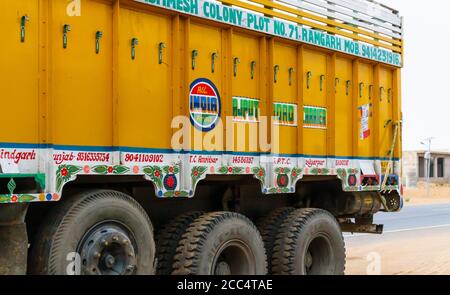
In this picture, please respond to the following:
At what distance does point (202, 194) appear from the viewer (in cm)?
718

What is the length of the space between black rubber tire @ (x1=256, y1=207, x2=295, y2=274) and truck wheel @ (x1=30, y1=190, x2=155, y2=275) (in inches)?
79.5

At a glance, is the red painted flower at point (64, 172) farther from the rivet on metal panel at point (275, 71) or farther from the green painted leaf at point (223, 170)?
the rivet on metal panel at point (275, 71)

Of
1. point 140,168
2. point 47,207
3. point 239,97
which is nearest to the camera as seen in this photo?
point 47,207

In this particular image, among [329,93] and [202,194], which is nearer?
[202,194]

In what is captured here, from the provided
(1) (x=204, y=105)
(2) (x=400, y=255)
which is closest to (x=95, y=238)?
(1) (x=204, y=105)

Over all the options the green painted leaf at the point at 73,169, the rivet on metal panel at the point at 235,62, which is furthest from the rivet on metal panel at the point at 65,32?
the rivet on metal panel at the point at 235,62

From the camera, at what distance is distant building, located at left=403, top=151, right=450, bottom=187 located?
73.8 meters

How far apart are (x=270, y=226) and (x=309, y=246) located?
67 cm

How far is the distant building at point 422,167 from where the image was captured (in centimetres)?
7381

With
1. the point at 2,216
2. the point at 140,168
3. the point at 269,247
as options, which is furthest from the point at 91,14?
the point at 269,247

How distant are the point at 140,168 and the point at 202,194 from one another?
1.41 meters

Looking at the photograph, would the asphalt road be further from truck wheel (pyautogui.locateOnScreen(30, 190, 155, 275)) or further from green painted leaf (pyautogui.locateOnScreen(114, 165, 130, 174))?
green painted leaf (pyautogui.locateOnScreen(114, 165, 130, 174))

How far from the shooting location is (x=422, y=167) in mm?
79938

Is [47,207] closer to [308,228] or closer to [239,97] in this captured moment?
[239,97]
